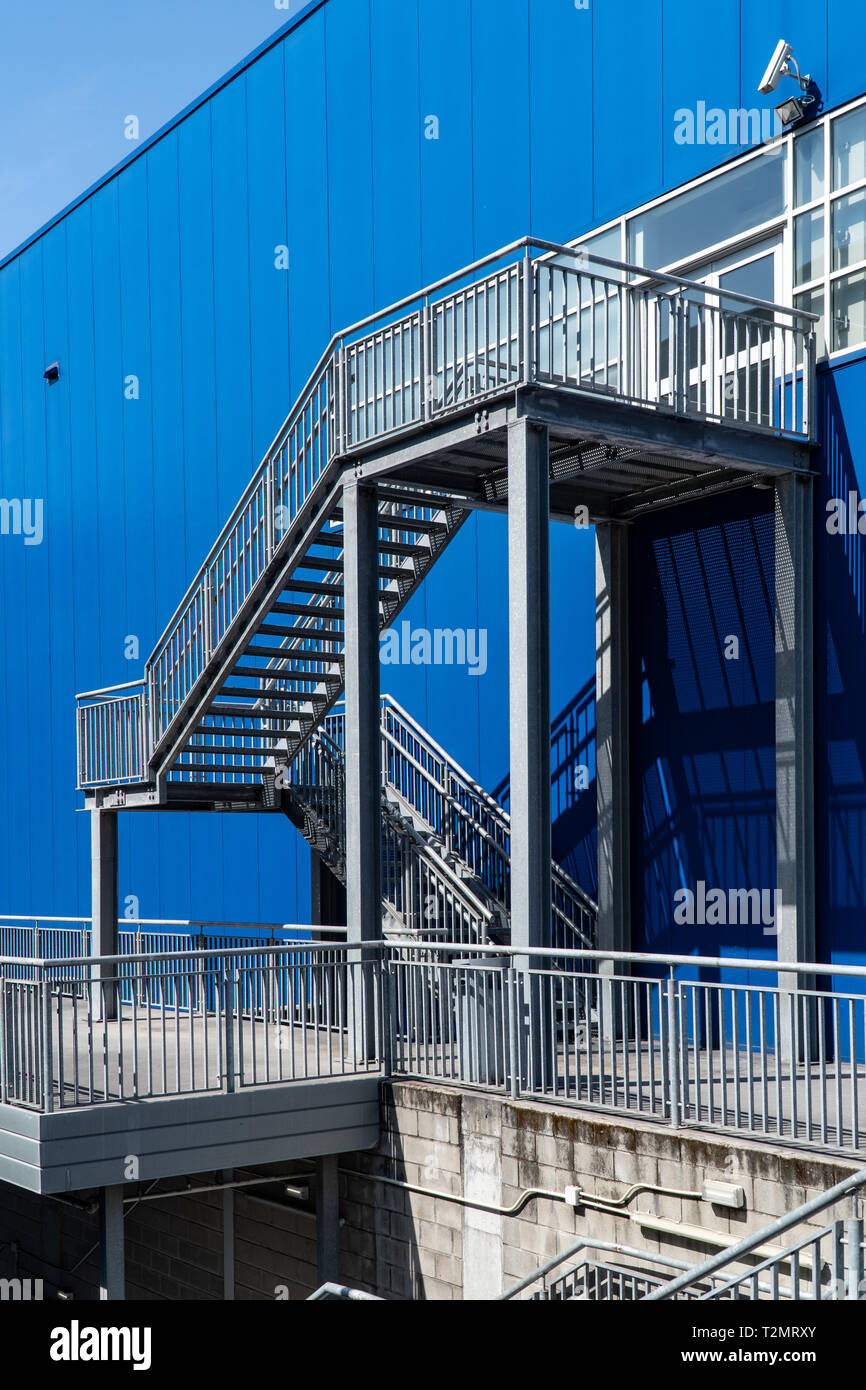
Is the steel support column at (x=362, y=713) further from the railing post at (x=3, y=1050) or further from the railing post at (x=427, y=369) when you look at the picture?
the railing post at (x=3, y=1050)

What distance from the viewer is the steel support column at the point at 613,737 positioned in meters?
15.7

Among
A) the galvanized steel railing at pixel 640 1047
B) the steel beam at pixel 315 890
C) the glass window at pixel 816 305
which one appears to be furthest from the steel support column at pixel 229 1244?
the glass window at pixel 816 305

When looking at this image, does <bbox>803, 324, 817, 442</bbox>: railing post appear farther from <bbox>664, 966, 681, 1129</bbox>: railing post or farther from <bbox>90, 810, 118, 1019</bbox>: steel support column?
<bbox>90, 810, 118, 1019</bbox>: steel support column

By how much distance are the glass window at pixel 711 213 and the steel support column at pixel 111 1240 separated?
10802mm

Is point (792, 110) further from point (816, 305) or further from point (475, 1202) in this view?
point (475, 1202)

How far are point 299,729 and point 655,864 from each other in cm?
449

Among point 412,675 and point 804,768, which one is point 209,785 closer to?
point 412,675

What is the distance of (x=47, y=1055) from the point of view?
1083cm

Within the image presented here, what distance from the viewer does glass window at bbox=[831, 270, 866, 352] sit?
44.4ft

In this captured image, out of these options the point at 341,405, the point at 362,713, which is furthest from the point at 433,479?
the point at 362,713

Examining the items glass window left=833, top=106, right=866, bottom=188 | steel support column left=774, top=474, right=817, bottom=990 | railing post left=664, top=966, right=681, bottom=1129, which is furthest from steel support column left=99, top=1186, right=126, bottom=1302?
glass window left=833, top=106, right=866, bottom=188

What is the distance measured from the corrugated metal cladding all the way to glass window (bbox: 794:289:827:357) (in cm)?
44

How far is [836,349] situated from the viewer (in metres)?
13.8

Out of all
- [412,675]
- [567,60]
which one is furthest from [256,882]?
[567,60]
